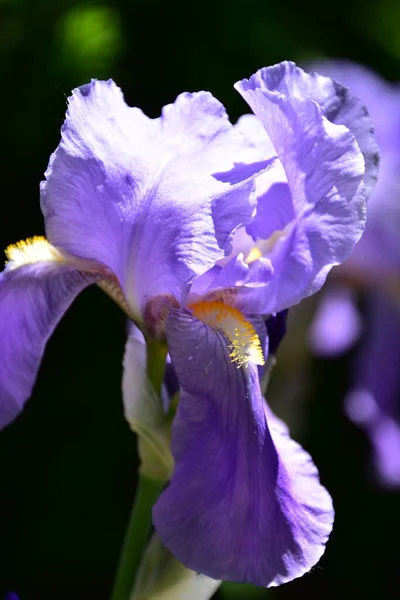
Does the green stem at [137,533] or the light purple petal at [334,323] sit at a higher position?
Result: the green stem at [137,533]

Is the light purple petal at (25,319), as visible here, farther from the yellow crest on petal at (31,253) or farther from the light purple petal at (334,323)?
the light purple petal at (334,323)

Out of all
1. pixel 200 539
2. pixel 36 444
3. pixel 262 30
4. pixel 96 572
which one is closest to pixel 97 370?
pixel 36 444

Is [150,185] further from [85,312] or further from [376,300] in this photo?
[376,300]

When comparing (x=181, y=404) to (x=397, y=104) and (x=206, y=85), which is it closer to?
(x=206, y=85)

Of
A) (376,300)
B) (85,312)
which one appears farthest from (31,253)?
(376,300)

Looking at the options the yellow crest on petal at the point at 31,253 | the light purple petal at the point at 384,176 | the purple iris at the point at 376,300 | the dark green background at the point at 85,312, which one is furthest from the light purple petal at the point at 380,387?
the yellow crest on petal at the point at 31,253
